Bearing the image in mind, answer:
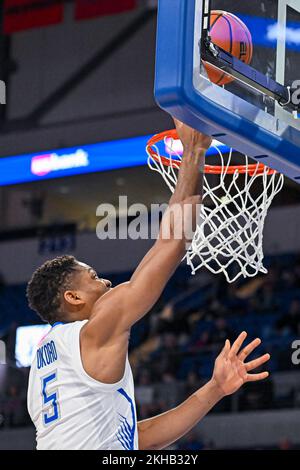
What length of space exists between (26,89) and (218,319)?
4657 millimetres

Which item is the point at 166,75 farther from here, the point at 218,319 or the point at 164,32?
the point at 218,319

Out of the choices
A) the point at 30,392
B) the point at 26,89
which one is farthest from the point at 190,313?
the point at 30,392

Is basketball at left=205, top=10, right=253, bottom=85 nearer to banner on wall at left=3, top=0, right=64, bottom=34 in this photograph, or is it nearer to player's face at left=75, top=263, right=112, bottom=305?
player's face at left=75, top=263, right=112, bottom=305

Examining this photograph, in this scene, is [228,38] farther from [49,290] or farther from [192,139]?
[49,290]

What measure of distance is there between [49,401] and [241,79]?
124 cm

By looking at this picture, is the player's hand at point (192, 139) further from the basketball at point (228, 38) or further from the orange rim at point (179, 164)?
the orange rim at point (179, 164)

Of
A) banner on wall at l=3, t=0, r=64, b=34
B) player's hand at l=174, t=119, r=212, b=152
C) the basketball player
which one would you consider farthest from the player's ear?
banner on wall at l=3, t=0, r=64, b=34

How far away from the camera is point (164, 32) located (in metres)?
2.80

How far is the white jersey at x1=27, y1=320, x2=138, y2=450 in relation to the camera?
2.93m

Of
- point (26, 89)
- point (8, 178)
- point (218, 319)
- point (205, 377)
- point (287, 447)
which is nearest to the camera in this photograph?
point (287, 447)

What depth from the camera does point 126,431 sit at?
2994 mm

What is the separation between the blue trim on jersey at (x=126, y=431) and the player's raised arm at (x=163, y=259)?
0.92ft

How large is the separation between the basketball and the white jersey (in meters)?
0.93

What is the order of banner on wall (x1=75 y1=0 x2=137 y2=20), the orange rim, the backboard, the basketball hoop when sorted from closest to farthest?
1. the backboard
2. the basketball hoop
3. the orange rim
4. banner on wall (x1=75 y1=0 x2=137 y2=20)
